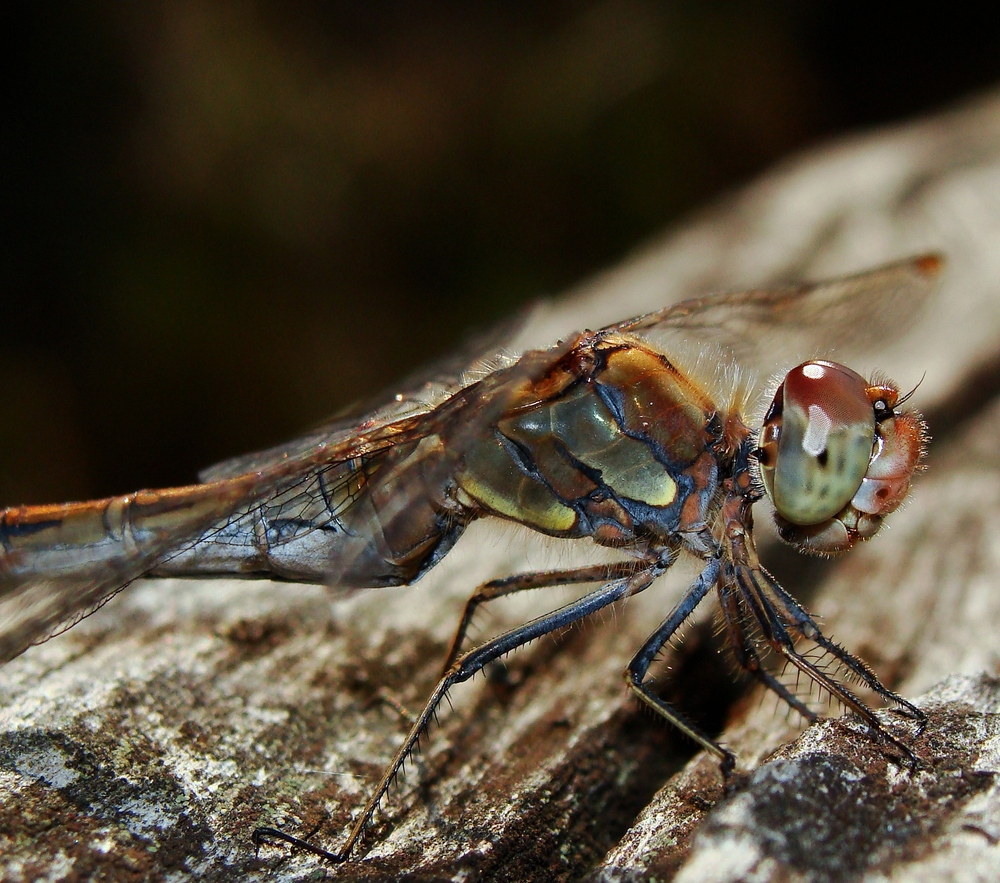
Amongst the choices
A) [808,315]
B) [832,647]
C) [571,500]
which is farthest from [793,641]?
[808,315]

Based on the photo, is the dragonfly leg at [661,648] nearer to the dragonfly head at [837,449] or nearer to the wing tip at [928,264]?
the dragonfly head at [837,449]

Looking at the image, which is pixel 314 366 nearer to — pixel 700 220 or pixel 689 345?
pixel 700 220

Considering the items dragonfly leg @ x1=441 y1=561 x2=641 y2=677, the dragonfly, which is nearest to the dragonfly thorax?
the dragonfly

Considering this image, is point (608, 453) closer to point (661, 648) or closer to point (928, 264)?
point (661, 648)

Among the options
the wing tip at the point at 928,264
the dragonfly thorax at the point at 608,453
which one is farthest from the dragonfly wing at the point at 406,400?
the wing tip at the point at 928,264

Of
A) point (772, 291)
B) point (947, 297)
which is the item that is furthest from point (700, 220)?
point (772, 291)
